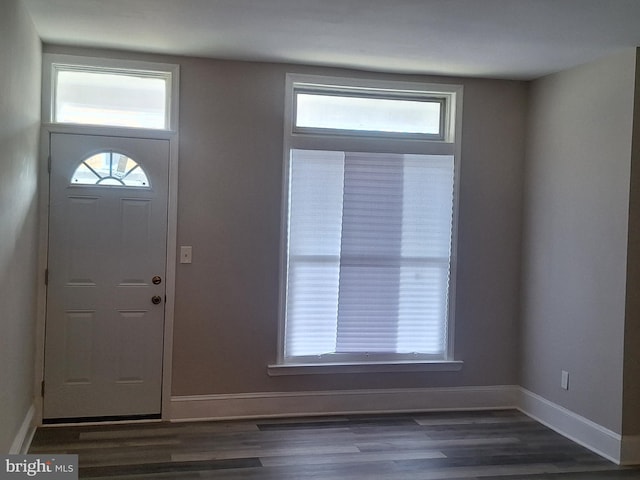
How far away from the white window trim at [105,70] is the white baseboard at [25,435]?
1.88m

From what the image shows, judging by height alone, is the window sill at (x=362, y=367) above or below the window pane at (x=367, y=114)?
below

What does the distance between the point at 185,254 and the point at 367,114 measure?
1.70 m

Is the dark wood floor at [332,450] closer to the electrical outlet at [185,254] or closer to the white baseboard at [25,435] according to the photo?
the white baseboard at [25,435]

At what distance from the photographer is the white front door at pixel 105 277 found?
14.3 ft

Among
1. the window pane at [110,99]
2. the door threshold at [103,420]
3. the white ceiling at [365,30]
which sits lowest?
the door threshold at [103,420]

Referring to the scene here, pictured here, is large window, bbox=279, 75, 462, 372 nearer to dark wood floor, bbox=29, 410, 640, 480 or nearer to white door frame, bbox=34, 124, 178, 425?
dark wood floor, bbox=29, 410, 640, 480

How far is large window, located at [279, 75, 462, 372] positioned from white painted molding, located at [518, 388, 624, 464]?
701 mm

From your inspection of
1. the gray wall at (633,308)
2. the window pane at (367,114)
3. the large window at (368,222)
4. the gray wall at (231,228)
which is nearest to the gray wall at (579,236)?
the gray wall at (633,308)

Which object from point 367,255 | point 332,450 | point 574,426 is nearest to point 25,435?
point 332,450

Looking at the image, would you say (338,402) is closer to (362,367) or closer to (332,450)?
(362,367)

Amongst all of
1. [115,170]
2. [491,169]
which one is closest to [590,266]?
[491,169]

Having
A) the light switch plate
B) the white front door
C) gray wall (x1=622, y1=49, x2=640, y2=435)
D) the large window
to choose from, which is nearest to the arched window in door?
the white front door

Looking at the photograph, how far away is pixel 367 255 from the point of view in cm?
480

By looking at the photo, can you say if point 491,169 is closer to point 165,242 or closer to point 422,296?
point 422,296
